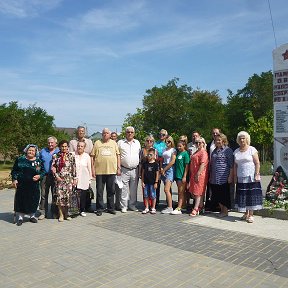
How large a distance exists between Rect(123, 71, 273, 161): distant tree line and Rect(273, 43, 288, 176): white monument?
20.6 m

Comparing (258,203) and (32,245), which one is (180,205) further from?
(32,245)

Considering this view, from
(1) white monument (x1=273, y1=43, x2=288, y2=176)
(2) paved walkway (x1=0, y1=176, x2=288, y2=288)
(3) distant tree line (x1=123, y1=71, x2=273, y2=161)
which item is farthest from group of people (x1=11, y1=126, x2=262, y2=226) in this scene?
(3) distant tree line (x1=123, y1=71, x2=273, y2=161)

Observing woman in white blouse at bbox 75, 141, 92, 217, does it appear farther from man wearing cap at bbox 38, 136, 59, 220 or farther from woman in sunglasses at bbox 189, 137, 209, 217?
woman in sunglasses at bbox 189, 137, 209, 217

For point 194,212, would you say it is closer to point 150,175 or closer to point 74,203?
point 150,175

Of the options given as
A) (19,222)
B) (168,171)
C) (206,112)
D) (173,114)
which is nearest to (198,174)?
(168,171)

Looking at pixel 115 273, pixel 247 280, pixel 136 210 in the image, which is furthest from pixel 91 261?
pixel 136 210

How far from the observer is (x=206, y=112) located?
37.3m

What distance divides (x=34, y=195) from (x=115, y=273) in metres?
3.44

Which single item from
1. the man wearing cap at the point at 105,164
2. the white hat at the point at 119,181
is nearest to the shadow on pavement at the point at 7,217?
the man wearing cap at the point at 105,164

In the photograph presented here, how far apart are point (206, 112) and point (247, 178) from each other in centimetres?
3088

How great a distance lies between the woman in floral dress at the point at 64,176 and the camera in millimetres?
7344

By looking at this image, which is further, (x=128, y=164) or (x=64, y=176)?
(x=128, y=164)

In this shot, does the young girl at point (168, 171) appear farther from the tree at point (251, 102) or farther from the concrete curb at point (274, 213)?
the tree at point (251, 102)

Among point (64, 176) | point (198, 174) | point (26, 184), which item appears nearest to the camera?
point (26, 184)
